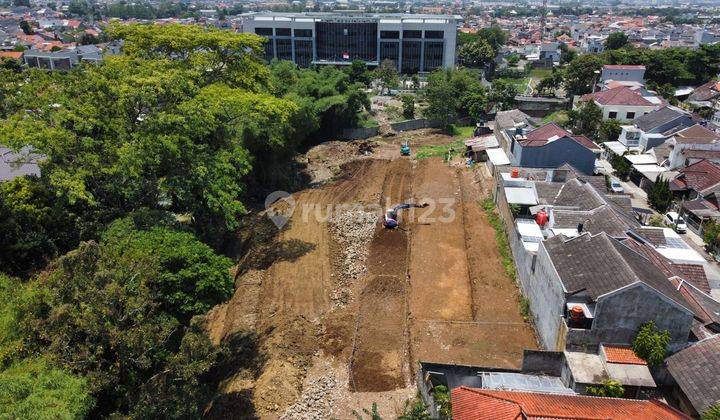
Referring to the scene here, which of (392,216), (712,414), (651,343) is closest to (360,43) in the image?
(392,216)

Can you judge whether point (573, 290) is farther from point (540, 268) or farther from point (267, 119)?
point (267, 119)

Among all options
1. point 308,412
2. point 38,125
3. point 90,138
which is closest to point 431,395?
point 308,412

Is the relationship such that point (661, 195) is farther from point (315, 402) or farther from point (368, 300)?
point (315, 402)

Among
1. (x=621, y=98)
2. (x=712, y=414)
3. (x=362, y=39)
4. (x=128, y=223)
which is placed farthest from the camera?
(x=362, y=39)

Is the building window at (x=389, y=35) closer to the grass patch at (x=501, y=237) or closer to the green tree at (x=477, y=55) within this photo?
the green tree at (x=477, y=55)

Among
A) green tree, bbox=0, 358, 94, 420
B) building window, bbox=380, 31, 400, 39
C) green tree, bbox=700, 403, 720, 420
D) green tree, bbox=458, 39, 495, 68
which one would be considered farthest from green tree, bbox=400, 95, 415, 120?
green tree, bbox=0, 358, 94, 420

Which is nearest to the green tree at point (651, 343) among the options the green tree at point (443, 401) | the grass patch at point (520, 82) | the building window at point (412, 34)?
the green tree at point (443, 401)
